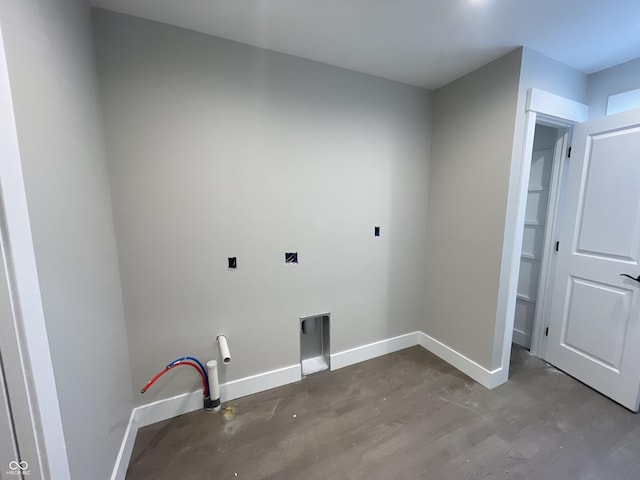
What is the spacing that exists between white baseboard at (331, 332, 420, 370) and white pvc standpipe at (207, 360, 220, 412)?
3.07ft

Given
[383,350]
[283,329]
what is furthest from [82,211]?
[383,350]

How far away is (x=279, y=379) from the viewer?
200cm

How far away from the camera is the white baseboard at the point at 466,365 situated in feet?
6.47

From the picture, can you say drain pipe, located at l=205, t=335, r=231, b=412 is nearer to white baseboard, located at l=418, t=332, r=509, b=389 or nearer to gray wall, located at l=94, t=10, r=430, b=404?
gray wall, located at l=94, t=10, r=430, b=404

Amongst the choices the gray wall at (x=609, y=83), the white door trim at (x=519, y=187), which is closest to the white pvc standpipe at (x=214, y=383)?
the white door trim at (x=519, y=187)

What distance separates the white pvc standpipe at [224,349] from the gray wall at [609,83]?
330 centimetres

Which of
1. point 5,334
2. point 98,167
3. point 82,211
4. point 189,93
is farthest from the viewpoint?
point 189,93

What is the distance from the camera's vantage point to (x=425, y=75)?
2088 millimetres

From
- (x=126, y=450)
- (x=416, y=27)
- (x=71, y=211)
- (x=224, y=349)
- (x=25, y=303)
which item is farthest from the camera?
(x=224, y=349)

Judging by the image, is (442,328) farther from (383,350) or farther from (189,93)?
(189,93)

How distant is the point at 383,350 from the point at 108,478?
2.04 metres

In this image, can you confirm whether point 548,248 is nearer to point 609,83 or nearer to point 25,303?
point 609,83

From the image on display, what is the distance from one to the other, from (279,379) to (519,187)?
2326 mm

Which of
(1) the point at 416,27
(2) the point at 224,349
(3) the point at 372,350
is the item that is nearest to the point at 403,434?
(3) the point at 372,350
